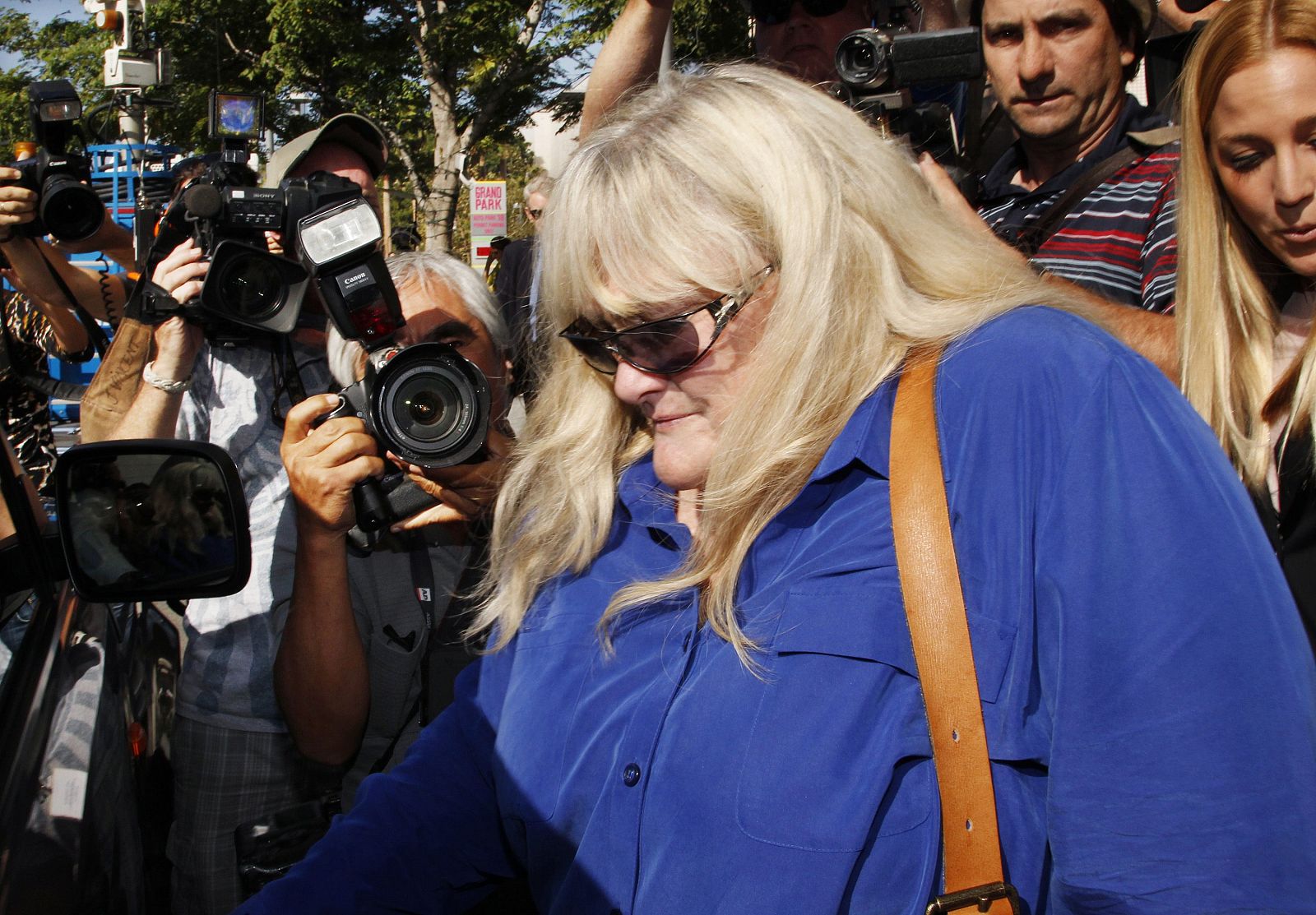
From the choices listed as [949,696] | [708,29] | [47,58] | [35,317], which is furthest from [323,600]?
[47,58]

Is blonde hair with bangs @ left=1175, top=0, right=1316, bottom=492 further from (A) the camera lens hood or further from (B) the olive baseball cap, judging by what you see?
(B) the olive baseball cap

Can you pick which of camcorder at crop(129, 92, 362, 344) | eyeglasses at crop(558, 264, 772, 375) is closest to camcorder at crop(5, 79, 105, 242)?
camcorder at crop(129, 92, 362, 344)

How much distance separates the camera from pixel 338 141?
3105 millimetres

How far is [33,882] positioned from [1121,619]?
4.08 feet

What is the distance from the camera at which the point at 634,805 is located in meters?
1.43

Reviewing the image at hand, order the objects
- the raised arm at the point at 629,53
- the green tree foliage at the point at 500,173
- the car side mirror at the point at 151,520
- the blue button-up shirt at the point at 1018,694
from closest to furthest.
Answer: the blue button-up shirt at the point at 1018,694 < the car side mirror at the point at 151,520 < the raised arm at the point at 629,53 < the green tree foliage at the point at 500,173

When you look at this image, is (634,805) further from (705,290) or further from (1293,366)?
(1293,366)

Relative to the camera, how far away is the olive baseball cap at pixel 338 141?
3.01 metres

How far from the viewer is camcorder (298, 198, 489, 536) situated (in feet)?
7.04

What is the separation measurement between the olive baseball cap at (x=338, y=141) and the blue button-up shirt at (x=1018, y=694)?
1.98 m

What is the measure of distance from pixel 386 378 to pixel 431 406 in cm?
10

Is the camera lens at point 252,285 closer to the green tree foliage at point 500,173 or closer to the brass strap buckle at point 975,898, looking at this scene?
the brass strap buckle at point 975,898

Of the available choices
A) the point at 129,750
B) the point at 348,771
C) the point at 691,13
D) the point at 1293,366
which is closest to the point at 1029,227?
the point at 1293,366

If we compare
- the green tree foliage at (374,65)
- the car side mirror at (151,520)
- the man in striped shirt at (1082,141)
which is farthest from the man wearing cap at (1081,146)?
the green tree foliage at (374,65)
